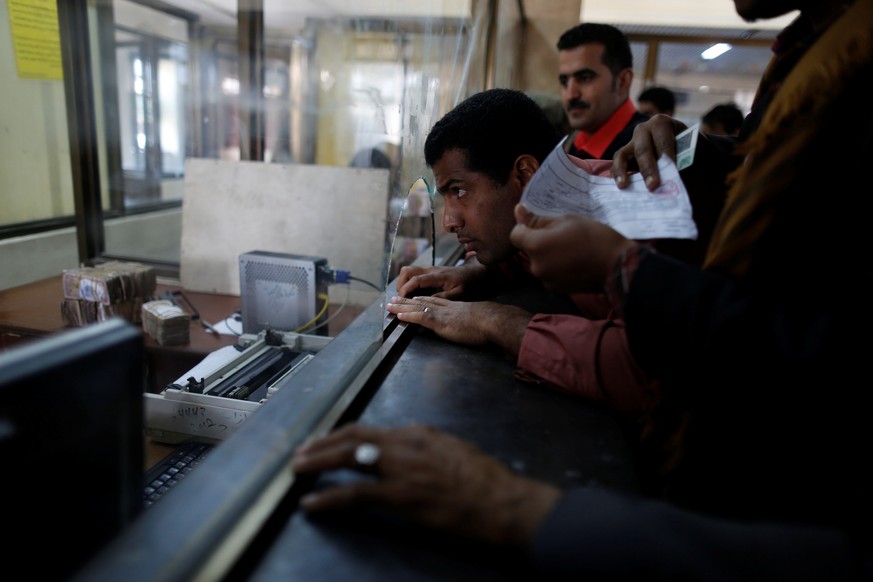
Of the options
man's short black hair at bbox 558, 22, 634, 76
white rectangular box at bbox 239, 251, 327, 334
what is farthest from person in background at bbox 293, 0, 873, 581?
man's short black hair at bbox 558, 22, 634, 76

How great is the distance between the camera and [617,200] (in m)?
0.93

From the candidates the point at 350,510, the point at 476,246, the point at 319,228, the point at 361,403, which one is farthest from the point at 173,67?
the point at 350,510

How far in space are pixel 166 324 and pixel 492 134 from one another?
105 centimetres

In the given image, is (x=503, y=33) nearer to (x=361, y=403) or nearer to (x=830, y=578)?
(x=361, y=403)

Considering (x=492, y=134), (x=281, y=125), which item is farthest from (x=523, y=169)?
(x=281, y=125)

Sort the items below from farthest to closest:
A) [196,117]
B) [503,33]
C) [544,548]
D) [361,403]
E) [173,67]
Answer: [196,117]
[173,67]
[503,33]
[361,403]
[544,548]

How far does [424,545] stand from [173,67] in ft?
13.7

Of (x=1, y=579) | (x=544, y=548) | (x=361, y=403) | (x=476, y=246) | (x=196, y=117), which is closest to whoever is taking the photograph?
(x=1, y=579)

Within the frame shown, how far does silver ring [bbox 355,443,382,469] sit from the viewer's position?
22.1 inches

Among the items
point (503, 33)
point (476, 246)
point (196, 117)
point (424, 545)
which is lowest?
point (424, 545)

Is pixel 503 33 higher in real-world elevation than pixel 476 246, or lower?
higher

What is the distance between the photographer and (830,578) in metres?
0.51

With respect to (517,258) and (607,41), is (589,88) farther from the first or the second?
(517,258)

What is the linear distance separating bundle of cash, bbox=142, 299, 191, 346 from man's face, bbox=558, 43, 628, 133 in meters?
2.03
